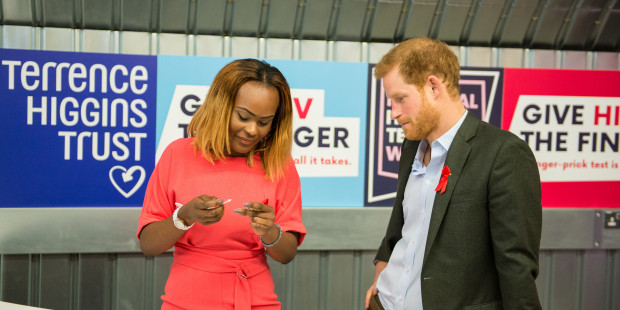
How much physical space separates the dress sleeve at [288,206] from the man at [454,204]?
1.23ft

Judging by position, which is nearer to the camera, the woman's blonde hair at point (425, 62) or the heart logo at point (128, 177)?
the woman's blonde hair at point (425, 62)

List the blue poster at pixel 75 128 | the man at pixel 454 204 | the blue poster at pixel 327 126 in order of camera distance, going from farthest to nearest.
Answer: the blue poster at pixel 327 126 < the blue poster at pixel 75 128 < the man at pixel 454 204

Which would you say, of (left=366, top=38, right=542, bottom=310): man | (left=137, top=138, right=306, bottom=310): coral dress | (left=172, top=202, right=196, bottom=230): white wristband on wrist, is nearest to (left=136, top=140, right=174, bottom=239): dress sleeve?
(left=137, top=138, right=306, bottom=310): coral dress

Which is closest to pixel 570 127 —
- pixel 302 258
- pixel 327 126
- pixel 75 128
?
pixel 327 126

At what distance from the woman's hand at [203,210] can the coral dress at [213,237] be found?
0.14 meters

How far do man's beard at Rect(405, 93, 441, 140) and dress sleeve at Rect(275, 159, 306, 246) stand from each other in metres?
0.48

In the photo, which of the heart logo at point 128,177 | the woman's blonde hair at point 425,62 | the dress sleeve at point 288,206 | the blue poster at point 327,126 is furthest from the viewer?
the blue poster at point 327,126

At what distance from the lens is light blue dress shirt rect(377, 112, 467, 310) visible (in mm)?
1957

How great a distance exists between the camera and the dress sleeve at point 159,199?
2022mm

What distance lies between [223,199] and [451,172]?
0.78 metres

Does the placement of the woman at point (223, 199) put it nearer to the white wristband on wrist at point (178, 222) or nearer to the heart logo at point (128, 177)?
the white wristband on wrist at point (178, 222)

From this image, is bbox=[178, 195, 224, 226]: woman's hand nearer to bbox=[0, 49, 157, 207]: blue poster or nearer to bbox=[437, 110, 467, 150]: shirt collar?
bbox=[437, 110, 467, 150]: shirt collar

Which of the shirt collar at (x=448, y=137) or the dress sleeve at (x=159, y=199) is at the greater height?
the shirt collar at (x=448, y=137)

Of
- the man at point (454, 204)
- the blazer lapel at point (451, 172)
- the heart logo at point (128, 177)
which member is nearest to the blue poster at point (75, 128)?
the heart logo at point (128, 177)
